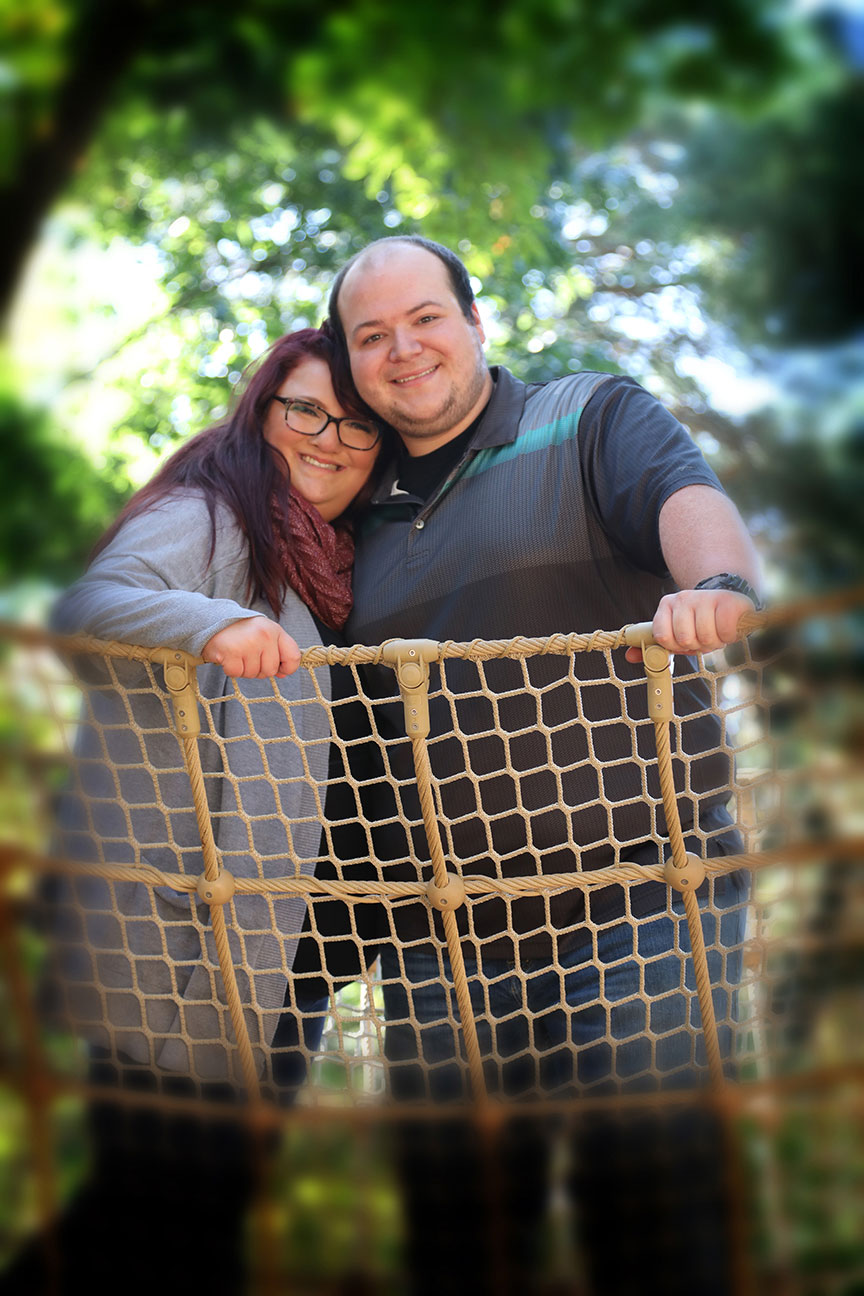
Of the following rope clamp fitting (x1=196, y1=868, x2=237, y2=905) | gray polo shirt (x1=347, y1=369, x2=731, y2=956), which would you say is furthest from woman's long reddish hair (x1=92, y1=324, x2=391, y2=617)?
rope clamp fitting (x1=196, y1=868, x2=237, y2=905)

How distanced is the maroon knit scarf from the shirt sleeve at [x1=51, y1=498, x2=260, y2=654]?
0.06 meters

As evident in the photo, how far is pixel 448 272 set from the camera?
1196mm

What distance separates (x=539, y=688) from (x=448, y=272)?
1.77ft

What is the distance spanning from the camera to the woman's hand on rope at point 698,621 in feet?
2.23

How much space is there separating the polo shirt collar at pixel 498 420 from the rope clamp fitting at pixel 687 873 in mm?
522

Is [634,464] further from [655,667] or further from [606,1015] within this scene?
[606,1015]

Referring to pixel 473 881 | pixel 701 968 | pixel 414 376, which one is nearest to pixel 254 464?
pixel 414 376

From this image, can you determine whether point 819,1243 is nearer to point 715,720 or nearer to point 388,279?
point 715,720

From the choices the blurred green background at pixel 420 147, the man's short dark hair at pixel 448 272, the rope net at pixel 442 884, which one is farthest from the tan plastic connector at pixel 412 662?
the man's short dark hair at pixel 448 272

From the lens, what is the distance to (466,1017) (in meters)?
0.75

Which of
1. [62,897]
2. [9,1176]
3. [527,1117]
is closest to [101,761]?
[62,897]

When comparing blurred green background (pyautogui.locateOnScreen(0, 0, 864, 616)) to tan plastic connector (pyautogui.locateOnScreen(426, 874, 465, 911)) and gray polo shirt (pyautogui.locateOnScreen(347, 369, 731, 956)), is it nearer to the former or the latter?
gray polo shirt (pyautogui.locateOnScreen(347, 369, 731, 956))

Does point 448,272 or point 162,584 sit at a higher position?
point 448,272

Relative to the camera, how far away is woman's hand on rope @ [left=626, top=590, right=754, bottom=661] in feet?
2.23
